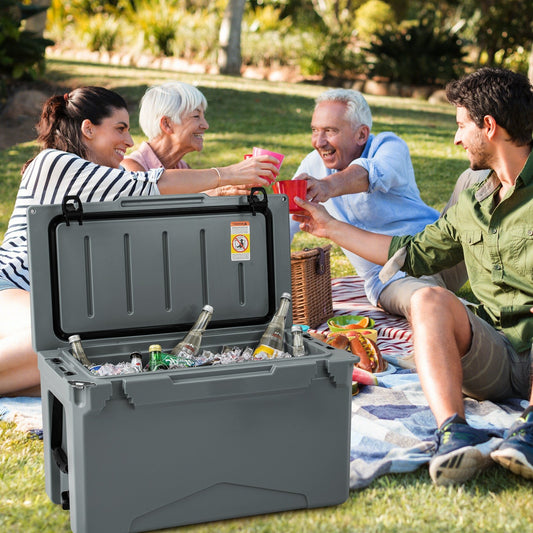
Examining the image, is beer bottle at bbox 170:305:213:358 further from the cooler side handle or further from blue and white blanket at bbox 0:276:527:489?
blue and white blanket at bbox 0:276:527:489

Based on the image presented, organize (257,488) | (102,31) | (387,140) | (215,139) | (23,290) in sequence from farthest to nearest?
(102,31), (215,139), (387,140), (23,290), (257,488)

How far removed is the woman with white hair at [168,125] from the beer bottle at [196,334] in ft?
5.99

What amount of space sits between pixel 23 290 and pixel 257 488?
5.11 feet

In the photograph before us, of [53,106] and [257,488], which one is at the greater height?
[53,106]

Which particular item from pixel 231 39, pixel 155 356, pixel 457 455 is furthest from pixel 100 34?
pixel 457 455

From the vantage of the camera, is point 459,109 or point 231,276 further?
point 459,109

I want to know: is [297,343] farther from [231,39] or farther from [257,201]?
[231,39]

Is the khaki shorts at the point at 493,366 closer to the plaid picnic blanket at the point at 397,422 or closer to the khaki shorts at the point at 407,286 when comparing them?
the plaid picnic blanket at the point at 397,422

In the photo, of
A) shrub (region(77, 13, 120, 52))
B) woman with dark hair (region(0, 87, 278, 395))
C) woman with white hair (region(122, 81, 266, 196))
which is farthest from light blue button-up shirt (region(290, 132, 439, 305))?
shrub (region(77, 13, 120, 52))

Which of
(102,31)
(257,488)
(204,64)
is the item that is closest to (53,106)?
(257,488)

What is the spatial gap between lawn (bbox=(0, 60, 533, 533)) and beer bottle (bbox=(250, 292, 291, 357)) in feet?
1.74

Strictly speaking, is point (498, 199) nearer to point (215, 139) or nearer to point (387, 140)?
point (387, 140)

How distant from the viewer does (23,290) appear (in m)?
3.61

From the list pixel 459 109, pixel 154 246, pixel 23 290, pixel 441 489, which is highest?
pixel 459 109
